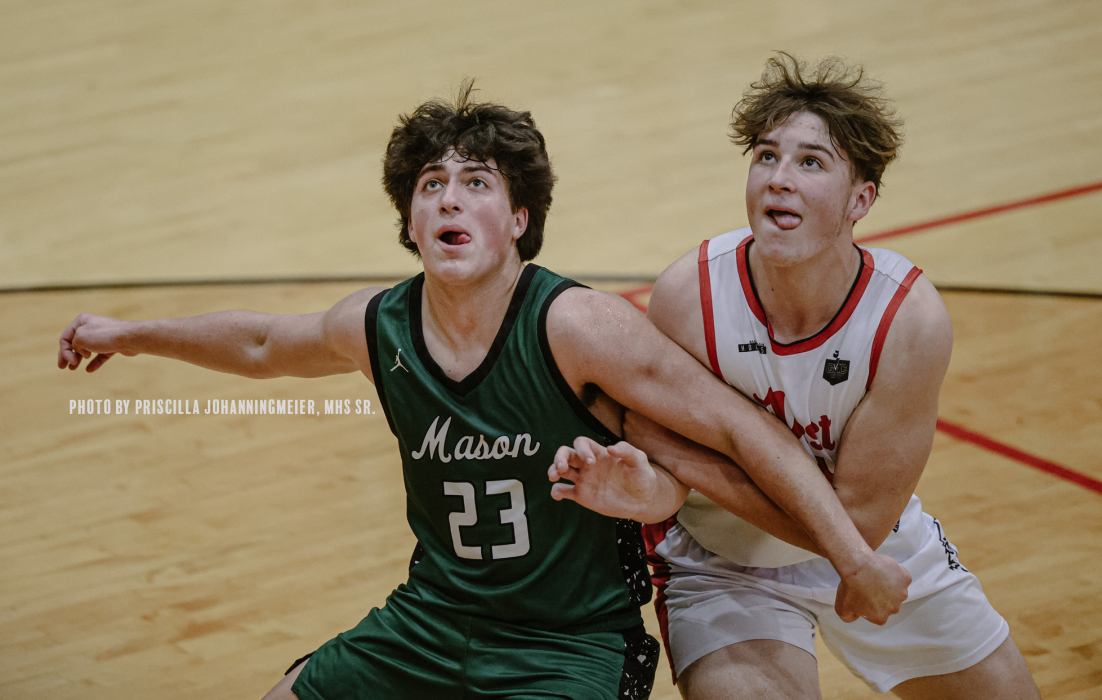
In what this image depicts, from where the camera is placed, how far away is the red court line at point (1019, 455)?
14.2 feet

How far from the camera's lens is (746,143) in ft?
9.55

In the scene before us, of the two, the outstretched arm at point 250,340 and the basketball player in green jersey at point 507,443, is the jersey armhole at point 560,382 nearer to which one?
the basketball player in green jersey at point 507,443

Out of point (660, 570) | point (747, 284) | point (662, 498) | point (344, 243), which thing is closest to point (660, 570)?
point (660, 570)

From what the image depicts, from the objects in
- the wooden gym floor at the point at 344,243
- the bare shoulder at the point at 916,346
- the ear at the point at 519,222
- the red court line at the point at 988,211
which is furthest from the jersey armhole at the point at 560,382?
the red court line at the point at 988,211

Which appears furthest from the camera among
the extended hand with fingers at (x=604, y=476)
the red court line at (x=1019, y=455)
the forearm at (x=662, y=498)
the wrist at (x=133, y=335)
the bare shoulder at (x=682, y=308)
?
the red court line at (x=1019, y=455)

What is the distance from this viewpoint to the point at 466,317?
269 centimetres

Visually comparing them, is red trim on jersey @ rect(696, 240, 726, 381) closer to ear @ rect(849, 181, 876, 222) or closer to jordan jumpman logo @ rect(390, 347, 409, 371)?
ear @ rect(849, 181, 876, 222)

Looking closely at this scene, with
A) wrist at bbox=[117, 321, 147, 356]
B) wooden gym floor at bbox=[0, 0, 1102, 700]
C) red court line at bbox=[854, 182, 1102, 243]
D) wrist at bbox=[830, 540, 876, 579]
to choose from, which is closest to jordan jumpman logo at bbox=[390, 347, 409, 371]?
wrist at bbox=[117, 321, 147, 356]

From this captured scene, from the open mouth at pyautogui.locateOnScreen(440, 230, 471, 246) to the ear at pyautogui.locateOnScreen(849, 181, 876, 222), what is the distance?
3.04 feet

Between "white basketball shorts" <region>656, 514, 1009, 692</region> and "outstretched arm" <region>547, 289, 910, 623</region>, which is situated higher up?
"outstretched arm" <region>547, 289, 910, 623</region>

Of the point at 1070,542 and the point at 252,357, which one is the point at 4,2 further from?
the point at 1070,542

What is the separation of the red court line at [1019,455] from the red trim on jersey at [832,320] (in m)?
2.04

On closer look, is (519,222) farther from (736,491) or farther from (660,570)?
(660,570)

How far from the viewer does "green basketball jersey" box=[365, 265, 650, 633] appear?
2635 mm
